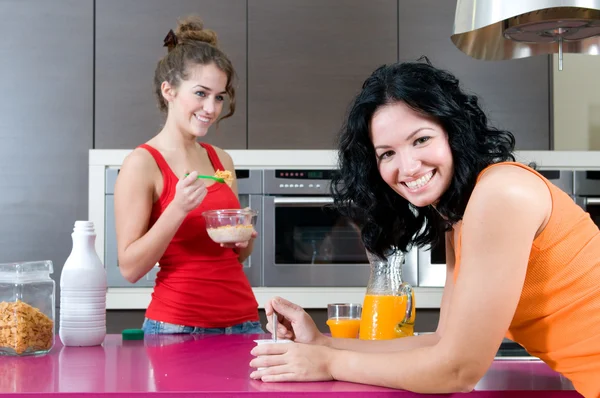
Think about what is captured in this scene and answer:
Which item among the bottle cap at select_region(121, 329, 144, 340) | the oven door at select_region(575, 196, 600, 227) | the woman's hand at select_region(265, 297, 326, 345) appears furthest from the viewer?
the oven door at select_region(575, 196, 600, 227)

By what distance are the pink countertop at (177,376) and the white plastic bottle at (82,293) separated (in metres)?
0.04

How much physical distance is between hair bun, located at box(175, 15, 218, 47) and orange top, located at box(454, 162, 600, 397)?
4.16ft

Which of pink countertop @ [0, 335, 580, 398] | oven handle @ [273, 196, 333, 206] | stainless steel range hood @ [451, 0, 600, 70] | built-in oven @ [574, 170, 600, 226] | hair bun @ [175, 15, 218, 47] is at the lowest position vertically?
pink countertop @ [0, 335, 580, 398]

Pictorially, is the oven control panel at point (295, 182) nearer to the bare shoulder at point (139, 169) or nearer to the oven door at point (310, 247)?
the oven door at point (310, 247)

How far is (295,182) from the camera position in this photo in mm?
3156

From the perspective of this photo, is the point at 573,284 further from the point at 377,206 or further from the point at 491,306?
the point at 377,206

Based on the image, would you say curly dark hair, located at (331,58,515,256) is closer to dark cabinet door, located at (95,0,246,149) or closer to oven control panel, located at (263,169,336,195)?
oven control panel, located at (263,169,336,195)

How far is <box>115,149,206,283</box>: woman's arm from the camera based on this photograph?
1.87 metres

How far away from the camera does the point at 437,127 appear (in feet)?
4.12

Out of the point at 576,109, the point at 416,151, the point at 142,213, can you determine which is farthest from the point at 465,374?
the point at 576,109

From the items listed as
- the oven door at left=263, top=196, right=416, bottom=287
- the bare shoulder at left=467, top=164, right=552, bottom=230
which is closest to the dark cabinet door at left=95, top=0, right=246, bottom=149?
the oven door at left=263, top=196, right=416, bottom=287

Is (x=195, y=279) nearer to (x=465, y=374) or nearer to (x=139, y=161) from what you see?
(x=139, y=161)

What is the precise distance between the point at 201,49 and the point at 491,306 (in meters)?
1.33

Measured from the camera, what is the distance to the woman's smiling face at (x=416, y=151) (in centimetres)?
125
